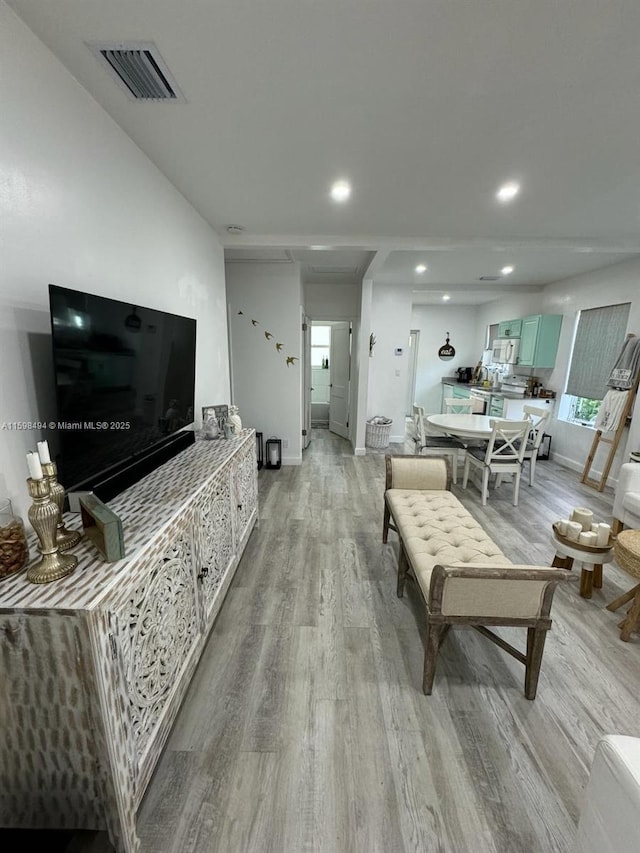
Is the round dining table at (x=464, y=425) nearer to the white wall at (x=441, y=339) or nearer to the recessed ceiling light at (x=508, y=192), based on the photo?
the recessed ceiling light at (x=508, y=192)

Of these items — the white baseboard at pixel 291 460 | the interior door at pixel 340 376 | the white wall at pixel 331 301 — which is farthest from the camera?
the interior door at pixel 340 376

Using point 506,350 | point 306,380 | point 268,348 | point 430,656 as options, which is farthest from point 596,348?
point 430,656

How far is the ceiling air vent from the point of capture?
Answer: 125 centimetres

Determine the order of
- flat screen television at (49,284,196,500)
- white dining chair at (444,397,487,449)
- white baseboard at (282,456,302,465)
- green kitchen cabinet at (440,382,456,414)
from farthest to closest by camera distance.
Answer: green kitchen cabinet at (440,382,456,414), white baseboard at (282,456,302,465), white dining chair at (444,397,487,449), flat screen television at (49,284,196,500)

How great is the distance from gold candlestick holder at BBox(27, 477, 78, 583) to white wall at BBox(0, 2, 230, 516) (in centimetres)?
31

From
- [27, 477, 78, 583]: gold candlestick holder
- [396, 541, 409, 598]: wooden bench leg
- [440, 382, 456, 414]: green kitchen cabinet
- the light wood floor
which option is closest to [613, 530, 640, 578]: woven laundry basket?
the light wood floor

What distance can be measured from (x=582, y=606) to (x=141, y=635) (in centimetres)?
252

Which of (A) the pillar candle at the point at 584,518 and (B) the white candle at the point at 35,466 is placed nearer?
(B) the white candle at the point at 35,466

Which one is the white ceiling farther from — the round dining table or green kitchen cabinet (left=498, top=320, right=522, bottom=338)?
green kitchen cabinet (left=498, top=320, right=522, bottom=338)

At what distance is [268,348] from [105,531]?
3.59m

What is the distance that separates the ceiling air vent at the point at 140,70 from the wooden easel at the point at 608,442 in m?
4.86

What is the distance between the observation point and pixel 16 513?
1.21 metres

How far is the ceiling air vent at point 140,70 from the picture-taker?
49.4 inches

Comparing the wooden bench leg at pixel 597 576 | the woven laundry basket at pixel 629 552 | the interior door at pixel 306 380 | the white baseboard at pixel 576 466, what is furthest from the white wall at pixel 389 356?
the woven laundry basket at pixel 629 552
